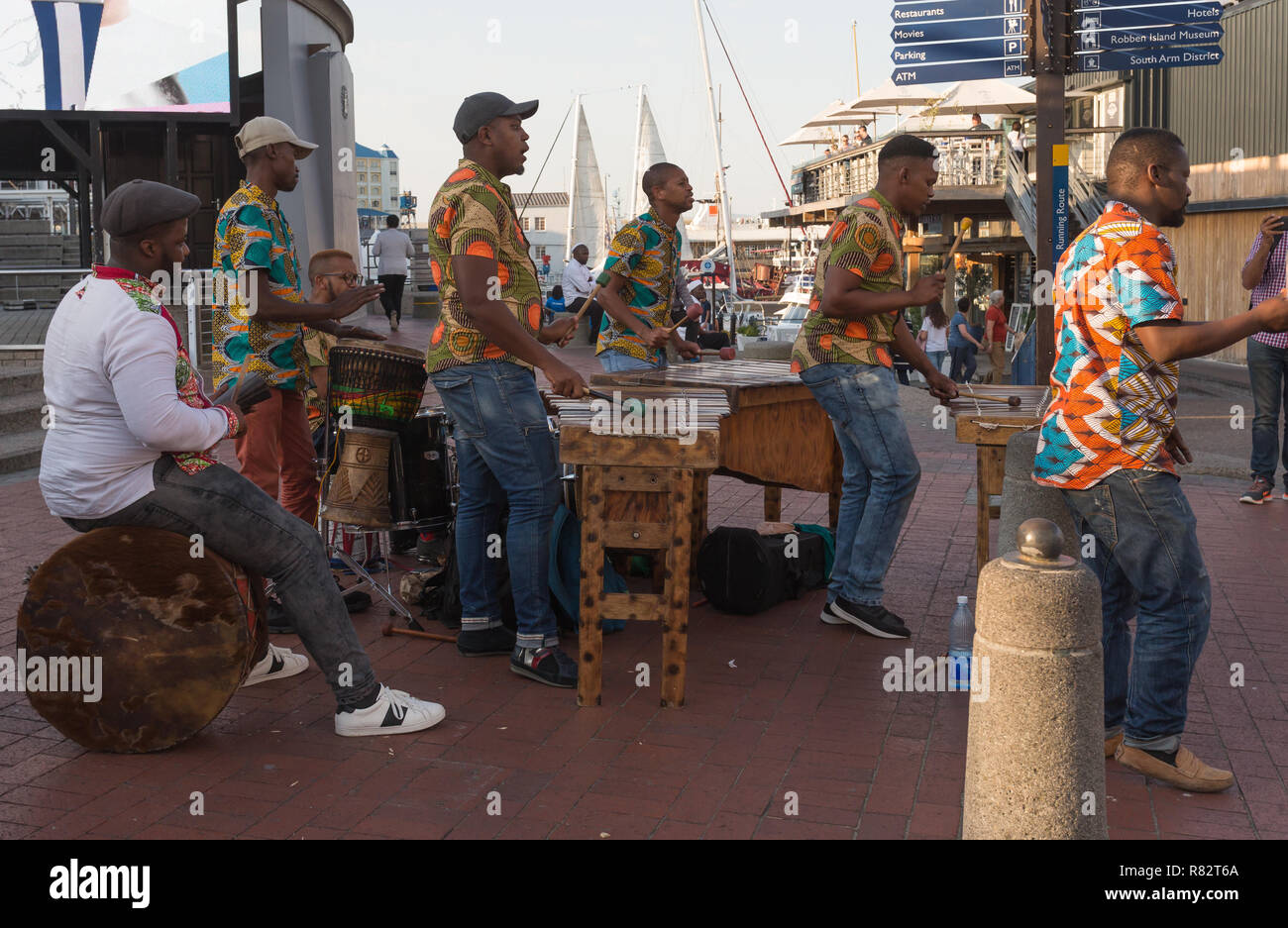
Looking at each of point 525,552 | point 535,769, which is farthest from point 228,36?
point 535,769

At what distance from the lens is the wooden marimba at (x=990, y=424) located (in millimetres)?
5055

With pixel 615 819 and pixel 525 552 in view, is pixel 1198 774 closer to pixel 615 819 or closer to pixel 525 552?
pixel 615 819

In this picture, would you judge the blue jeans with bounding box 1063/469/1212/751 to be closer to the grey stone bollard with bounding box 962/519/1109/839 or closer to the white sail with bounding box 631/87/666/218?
the grey stone bollard with bounding box 962/519/1109/839

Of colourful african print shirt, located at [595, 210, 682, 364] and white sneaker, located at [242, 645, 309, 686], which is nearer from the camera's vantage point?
white sneaker, located at [242, 645, 309, 686]

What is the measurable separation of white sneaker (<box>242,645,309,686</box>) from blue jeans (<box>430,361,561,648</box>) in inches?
36.6

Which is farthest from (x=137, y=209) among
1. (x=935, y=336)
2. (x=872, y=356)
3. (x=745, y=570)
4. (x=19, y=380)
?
(x=935, y=336)

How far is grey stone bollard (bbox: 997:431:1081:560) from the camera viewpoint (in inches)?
186

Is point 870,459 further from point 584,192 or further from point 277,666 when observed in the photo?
point 584,192

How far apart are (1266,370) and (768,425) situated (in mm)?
4675

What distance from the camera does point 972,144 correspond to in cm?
3222

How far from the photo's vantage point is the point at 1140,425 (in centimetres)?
390

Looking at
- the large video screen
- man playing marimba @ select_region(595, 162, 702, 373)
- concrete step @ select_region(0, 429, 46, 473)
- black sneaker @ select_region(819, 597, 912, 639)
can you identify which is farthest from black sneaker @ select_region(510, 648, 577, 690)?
the large video screen

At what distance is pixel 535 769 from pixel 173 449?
1567mm

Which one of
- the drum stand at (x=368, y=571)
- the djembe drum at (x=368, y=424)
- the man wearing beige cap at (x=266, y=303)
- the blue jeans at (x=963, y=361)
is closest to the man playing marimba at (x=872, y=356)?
the djembe drum at (x=368, y=424)
